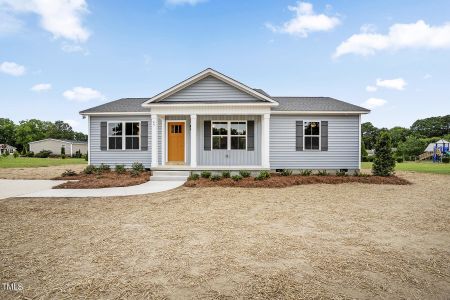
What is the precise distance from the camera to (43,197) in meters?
8.24

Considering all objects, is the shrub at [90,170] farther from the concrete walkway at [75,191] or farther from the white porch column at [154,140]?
the white porch column at [154,140]

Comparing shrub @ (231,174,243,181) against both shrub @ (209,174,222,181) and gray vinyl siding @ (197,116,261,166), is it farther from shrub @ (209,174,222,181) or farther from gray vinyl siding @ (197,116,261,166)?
gray vinyl siding @ (197,116,261,166)

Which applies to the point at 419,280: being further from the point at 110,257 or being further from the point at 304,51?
the point at 304,51

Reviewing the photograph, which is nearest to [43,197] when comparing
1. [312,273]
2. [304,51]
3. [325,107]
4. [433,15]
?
[312,273]

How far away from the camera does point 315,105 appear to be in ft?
46.5

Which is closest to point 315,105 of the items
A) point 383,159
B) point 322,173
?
point 322,173

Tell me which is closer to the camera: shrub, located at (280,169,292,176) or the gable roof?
shrub, located at (280,169,292,176)

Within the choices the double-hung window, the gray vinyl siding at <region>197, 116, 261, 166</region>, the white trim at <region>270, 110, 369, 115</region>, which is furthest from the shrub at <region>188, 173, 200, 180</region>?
the white trim at <region>270, 110, 369, 115</region>

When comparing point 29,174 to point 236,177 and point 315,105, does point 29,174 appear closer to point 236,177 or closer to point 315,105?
point 236,177

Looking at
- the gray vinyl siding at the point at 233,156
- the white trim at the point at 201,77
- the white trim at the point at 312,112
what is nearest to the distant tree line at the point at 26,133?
the white trim at the point at 201,77

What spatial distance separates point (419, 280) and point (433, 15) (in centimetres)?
1933

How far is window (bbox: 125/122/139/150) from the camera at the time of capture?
46.3 feet

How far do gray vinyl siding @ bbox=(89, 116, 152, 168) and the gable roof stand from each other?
7862 millimetres

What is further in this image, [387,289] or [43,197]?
[43,197]
